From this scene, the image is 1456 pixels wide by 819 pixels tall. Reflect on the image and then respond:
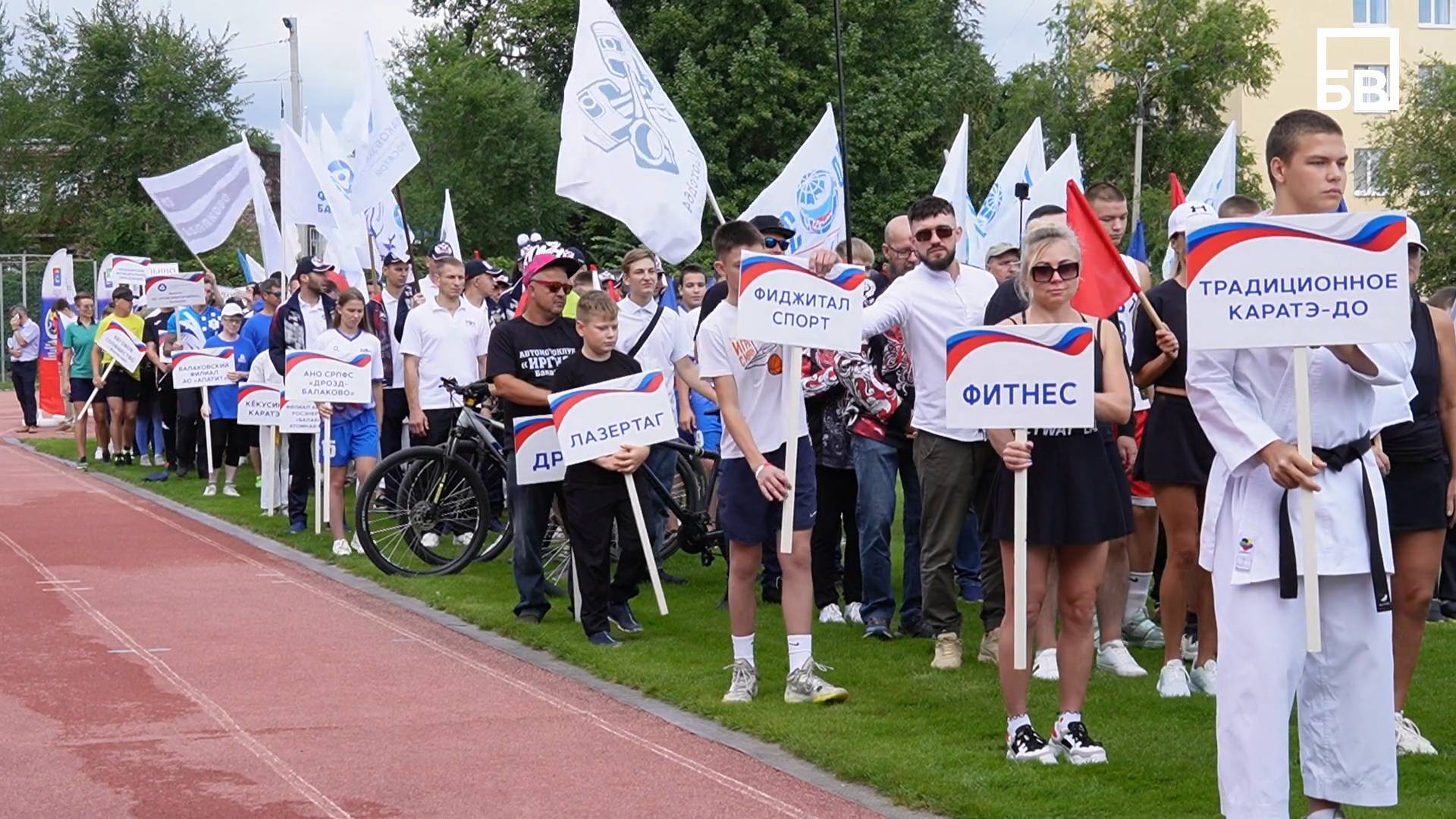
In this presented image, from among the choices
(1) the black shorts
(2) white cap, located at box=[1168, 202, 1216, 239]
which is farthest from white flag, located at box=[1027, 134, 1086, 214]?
(1) the black shorts

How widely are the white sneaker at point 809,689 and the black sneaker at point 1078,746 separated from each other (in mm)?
1369

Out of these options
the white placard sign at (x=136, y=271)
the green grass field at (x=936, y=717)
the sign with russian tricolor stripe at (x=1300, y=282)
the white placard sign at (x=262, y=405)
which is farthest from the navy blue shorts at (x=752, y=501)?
the white placard sign at (x=136, y=271)

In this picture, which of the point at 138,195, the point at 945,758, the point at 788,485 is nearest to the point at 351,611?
the point at 788,485

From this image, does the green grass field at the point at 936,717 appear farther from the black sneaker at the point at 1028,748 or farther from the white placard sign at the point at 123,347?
the white placard sign at the point at 123,347

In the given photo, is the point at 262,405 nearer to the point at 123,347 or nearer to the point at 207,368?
the point at 207,368

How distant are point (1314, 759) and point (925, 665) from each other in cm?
375

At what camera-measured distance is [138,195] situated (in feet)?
193

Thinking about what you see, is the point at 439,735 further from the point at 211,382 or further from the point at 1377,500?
the point at 211,382

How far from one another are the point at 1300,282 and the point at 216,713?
5.17 m

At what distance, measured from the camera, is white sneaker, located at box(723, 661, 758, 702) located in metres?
8.06

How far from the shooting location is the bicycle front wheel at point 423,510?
11953 millimetres

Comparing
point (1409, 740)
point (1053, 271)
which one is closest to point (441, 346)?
point (1053, 271)

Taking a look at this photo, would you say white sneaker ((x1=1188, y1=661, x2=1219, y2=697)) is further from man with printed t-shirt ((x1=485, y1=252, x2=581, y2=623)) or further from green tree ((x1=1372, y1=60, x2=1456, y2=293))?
green tree ((x1=1372, y1=60, x2=1456, y2=293))
